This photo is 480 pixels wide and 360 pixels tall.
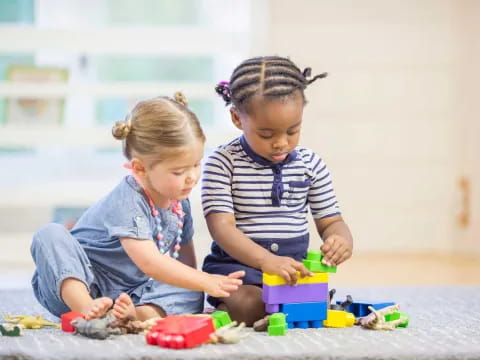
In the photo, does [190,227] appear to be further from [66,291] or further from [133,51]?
[133,51]

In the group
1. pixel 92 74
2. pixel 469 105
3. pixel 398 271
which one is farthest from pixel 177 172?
pixel 469 105

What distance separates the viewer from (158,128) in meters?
1.40

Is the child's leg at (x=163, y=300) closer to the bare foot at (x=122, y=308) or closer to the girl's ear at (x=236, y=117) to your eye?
the bare foot at (x=122, y=308)

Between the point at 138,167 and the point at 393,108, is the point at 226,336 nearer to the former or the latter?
the point at 138,167

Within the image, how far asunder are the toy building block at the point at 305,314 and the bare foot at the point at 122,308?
252 millimetres

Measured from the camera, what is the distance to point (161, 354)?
3.73 feet

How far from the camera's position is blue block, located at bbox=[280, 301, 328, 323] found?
141 centimetres

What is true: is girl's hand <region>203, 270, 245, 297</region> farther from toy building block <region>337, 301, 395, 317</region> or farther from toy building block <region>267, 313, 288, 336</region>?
toy building block <region>337, 301, 395, 317</region>

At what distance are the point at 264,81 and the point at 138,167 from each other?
266mm

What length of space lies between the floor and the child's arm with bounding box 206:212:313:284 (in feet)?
2.81

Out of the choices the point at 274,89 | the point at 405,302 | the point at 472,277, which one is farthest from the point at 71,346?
the point at 472,277

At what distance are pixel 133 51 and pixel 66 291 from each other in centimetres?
163

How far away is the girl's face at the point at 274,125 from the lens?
1441 mm

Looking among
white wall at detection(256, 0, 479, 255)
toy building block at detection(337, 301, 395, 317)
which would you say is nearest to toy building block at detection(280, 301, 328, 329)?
toy building block at detection(337, 301, 395, 317)
